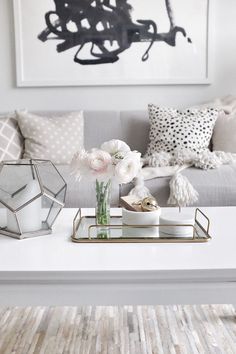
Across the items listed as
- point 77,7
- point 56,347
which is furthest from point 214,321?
point 77,7

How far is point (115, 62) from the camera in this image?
3357 millimetres

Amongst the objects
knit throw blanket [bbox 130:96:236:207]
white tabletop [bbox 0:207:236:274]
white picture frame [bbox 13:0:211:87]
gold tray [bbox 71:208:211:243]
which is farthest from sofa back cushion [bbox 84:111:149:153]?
white tabletop [bbox 0:207:236:274]

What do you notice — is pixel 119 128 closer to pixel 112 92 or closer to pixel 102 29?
pixel 112 92

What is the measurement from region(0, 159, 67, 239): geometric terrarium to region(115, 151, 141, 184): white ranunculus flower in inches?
9.6

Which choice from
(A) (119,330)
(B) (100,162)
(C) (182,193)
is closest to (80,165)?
(B) (100,162)

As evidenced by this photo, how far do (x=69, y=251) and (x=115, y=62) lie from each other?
87.2 inches

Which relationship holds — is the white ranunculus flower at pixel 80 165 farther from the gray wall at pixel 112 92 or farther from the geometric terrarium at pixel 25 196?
the gray wall at pixel 112 92

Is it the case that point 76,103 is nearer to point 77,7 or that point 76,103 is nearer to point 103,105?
point 103,105

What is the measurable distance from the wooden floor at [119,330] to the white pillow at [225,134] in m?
1.18

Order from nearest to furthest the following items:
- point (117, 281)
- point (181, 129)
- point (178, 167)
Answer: point (117, 281) < point (178, 167) < point (181, 129)

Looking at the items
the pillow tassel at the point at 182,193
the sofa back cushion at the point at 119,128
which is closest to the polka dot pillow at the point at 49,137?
the sofa back cushion at the point at 119,128

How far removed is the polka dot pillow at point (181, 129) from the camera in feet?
9.59

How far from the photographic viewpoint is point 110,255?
136cm

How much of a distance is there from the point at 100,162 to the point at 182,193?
100 centimetres
